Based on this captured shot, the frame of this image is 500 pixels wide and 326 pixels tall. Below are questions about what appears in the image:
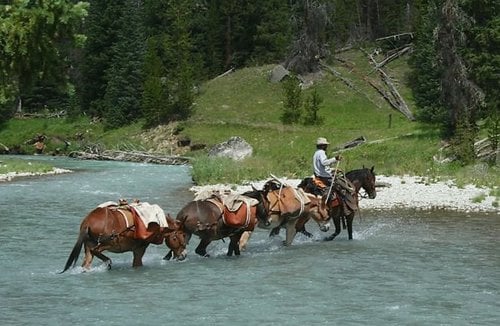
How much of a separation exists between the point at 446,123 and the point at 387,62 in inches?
1230

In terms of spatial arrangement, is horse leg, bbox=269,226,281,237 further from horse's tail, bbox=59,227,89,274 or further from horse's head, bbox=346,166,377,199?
horse's tail, bbox=59,227,89,274

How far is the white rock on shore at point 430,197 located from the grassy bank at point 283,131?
1627mm

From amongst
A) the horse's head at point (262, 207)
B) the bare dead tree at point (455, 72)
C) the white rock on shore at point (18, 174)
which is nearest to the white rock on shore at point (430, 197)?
the horse's head at point (262, 207)

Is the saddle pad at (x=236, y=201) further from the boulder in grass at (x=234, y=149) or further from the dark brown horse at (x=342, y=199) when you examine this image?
the boulder in grass at (x=234, y=149)

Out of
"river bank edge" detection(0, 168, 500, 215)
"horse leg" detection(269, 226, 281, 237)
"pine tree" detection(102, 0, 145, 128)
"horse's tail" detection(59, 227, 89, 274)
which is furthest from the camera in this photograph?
"pine tree" detection(102, 0, 145, 128)

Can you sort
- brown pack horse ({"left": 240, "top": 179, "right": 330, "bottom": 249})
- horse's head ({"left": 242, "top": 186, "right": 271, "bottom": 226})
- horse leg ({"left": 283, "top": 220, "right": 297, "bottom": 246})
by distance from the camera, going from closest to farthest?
horse's head ({"left": 242, "top": 186, "right": 271, "bottom": 226}) → brown pack horse ({"left": 240, "top": 179, "right": 330, "bottom": 249}) → horse leg ({"left": 283, "top": 220, "right": 297, "bottom": 246})

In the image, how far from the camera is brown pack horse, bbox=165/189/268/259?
15195 mm

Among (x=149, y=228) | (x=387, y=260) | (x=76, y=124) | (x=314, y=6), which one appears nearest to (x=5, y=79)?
(x=149, y=228)

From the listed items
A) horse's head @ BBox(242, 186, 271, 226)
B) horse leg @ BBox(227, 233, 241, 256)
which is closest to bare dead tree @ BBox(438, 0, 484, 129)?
horse's head @ BBox(242, 186, 271, 226)

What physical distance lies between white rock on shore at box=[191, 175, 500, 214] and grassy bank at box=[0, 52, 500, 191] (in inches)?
64.1

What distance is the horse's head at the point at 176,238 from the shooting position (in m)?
14.9

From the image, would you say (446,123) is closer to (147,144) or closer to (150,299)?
(147,144)

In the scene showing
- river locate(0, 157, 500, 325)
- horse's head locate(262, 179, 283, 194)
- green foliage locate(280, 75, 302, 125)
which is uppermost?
green foliage locate(280, 75, 302, 125)

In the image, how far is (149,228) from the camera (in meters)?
14.1
